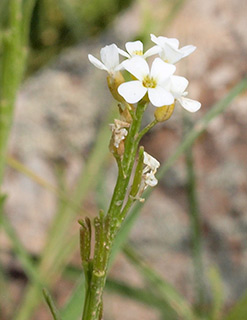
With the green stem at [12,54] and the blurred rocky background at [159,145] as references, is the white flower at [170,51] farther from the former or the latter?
the blurred rocky background at [159,145]

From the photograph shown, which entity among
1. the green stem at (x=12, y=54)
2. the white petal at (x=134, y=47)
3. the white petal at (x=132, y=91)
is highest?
the green stem at (x=12, y=54)

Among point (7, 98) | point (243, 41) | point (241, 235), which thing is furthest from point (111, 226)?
point (243, 41)

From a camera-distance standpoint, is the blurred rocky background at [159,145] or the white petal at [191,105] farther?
the blurred rocky background at [159,145]

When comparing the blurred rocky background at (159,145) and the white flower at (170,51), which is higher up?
the blurred rocky background at (159,145)

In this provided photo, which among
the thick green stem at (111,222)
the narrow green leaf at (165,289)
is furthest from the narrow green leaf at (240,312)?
the thick green stem at (111,222)

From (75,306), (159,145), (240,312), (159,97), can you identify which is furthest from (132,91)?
(159,145)

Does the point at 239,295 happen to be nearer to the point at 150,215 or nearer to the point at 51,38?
the point at 150,215
